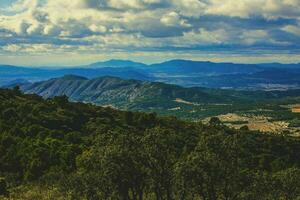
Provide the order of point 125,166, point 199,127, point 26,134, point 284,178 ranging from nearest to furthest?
point 125,166 → point 284,178 → point 26,134 → point 199,127

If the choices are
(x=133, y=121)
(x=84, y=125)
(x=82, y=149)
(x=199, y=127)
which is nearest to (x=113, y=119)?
(x=133, y=121)

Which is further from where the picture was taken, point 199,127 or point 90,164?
point 199,127

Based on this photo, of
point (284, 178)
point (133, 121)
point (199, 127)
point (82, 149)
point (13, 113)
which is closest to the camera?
point (284, 178)

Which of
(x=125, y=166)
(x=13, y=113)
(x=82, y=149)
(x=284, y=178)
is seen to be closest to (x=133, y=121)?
(x=13, y=113)

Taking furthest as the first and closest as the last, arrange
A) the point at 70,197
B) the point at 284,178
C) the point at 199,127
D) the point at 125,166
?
1. the point at 199,127
2. the point at 284,178
3. the point at 70,197
4. the point at 125,166

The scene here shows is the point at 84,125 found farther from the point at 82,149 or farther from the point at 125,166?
the point at 125,166

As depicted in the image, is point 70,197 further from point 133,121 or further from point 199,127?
point 199,127

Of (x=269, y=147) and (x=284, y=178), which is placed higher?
(x=284, y=178)

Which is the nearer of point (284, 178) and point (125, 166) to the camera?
point (125, 166)

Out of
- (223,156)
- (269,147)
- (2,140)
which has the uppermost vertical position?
(223,156)
